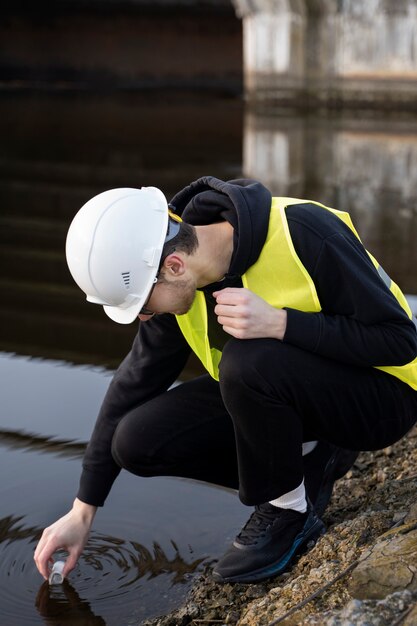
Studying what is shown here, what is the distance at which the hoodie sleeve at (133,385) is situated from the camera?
290 cm

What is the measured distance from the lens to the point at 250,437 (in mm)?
2674

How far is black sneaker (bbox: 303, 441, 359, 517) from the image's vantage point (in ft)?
10.1

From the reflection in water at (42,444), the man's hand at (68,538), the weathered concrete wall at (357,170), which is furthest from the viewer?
the weathered concrete wall at (357,170)

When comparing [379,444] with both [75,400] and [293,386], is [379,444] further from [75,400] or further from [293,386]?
[75,400]

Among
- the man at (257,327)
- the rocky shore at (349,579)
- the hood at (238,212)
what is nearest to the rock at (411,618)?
the rocky shore at (349,579)

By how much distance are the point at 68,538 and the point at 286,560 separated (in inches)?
24.3

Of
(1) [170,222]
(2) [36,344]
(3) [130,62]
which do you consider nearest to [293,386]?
(1) [170,222]

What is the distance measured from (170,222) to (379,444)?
2.85 feet

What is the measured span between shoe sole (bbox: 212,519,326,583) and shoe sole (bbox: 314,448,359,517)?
0.15 m

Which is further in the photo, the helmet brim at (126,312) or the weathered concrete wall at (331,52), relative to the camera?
the weathered concrete wall at (331,52)

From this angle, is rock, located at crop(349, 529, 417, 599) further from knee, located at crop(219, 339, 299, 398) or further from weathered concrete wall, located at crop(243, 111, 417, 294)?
weathered concrete wall, located at crop(243, 111, 417, 294)

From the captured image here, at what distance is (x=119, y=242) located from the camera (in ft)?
8.47

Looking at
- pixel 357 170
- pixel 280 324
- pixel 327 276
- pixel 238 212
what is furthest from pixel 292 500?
pixel 357 170

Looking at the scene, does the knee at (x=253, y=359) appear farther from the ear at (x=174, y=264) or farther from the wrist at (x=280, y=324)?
the ear at (x=174, y=264)
